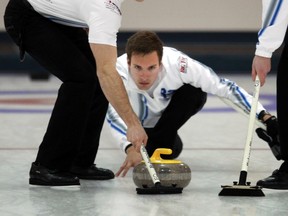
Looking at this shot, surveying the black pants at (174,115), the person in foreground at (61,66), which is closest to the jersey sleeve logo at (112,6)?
the person in foreground at (61,66)

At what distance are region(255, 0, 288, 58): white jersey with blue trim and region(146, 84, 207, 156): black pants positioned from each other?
2.69 feet

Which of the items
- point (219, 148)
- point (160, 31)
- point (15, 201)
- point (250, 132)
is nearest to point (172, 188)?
point (250, 132)

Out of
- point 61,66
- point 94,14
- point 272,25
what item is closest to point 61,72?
point 61,66

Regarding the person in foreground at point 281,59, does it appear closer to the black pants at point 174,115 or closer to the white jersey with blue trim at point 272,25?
the white jersey with blue trim at point 272,25

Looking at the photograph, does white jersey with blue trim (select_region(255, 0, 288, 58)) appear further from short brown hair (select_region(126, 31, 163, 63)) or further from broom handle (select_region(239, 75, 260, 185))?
short brown hair (select_region(126, 31, 163, 63))

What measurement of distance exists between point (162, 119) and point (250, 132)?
857mm

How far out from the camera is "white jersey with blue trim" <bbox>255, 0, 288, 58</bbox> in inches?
128

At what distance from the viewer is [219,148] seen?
4.64m

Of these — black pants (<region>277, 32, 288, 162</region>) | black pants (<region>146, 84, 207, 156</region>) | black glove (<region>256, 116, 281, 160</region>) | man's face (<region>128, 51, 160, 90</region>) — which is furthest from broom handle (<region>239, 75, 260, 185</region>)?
black pants (<region>146, 84, 207, 156</region>)

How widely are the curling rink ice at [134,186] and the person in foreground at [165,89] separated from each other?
0.76 feet

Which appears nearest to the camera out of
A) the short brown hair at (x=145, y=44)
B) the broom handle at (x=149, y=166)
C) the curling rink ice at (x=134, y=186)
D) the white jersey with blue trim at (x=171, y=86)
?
the curling rink ice at (x=134, y=186)

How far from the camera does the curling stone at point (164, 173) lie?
3271 millimetres

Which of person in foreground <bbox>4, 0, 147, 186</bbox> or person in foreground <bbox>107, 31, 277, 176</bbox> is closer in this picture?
person in foreground <bbox>4, 0, 147, 186</bbox>

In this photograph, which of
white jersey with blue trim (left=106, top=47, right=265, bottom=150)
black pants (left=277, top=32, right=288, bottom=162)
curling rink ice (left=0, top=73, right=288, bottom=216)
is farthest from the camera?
white jersey with blue trim (left=106, top=47, right=265, bottom=150)
